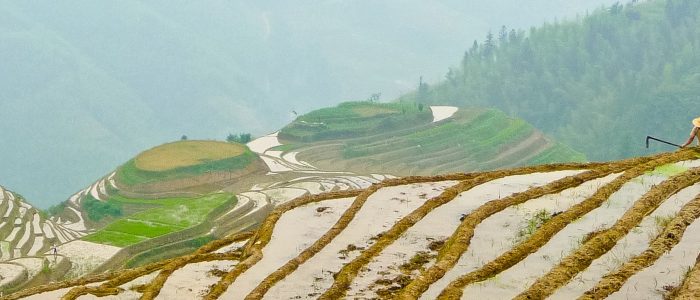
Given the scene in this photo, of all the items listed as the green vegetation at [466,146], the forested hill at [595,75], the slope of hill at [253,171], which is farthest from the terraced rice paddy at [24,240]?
the forested hill at [595,75]

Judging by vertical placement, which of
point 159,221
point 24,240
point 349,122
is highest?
point 349,122

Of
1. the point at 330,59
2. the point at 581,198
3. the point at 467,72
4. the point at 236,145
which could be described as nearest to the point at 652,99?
the point at 467,72

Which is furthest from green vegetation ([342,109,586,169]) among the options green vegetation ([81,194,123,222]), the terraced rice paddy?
the terraced rice paddy

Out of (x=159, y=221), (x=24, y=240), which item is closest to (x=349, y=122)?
(x=159, y=221)

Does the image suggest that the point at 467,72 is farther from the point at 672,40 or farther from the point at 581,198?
the point at 581,198

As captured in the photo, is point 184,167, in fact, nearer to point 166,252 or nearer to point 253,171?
point 253,171

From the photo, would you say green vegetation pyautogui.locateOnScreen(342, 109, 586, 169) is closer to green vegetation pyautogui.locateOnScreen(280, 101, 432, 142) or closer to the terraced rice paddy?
green vegetation pyautogui.locateOnScreen(280, 101, 432, 142)
